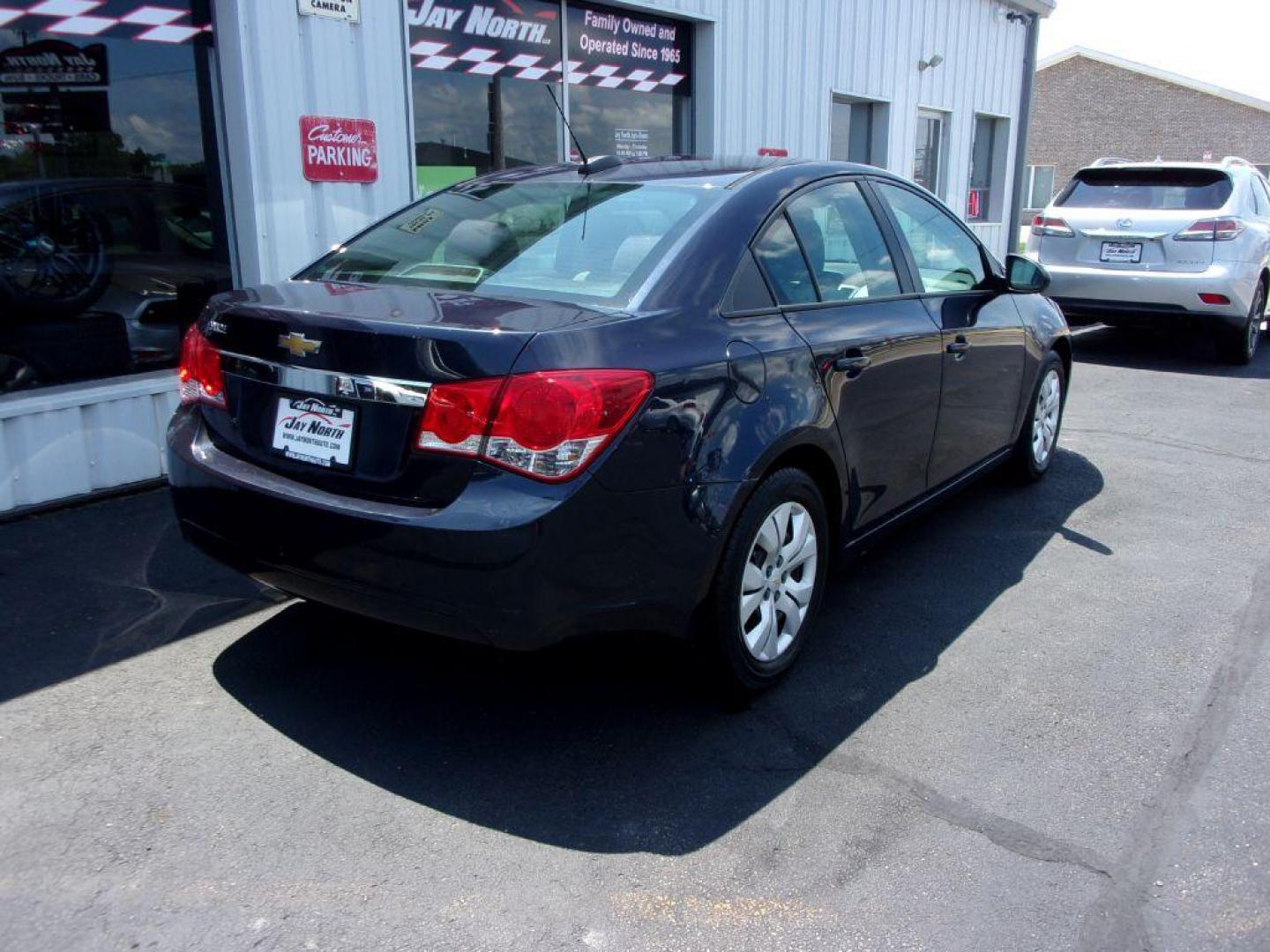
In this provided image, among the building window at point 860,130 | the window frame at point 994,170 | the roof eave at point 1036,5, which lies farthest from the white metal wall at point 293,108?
the roof eave at point 1036,5

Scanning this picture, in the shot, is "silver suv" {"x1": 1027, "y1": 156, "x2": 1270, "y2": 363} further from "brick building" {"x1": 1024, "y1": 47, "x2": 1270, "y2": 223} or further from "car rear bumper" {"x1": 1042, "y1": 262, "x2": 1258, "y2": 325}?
"brick building" {"x1": 1024, "y1": 47, "x2": 1270, "y2": 223}

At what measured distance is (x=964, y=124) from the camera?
13.5 meters

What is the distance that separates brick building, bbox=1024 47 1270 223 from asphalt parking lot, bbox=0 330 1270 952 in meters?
40.0

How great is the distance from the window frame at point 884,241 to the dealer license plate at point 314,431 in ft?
3.71

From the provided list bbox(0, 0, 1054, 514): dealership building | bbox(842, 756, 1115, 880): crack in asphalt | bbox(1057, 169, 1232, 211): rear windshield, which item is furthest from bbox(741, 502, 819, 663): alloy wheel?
bbox(1057, 169, 1232, 211): rear windshield

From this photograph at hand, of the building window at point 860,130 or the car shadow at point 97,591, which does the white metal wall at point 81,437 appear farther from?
the building window at point 860,130

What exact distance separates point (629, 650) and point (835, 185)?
194cm

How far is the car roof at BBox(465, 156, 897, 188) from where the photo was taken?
3598 mm

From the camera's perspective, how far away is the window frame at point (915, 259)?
417 centimetres

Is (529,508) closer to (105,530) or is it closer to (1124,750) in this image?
(1124,750)

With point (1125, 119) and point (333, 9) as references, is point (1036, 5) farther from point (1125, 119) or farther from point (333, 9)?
point (1125, 119)

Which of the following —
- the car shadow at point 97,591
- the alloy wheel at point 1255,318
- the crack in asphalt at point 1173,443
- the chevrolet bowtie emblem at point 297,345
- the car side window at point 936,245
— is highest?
the car side window at point 936,245

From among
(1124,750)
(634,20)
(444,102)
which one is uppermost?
(634,20)

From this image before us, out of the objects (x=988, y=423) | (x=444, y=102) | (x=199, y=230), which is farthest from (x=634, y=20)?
(x=988, y=423)
